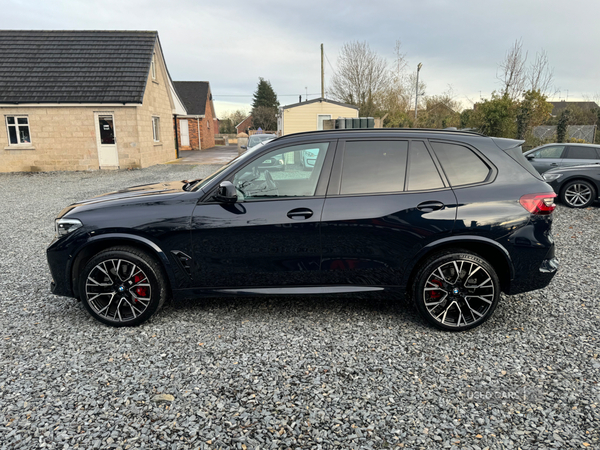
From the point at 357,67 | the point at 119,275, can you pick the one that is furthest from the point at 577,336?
the point at 357,67

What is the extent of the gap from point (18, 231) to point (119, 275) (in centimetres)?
550

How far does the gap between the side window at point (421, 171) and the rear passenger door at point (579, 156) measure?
9.69m

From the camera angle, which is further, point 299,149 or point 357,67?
point 357,67

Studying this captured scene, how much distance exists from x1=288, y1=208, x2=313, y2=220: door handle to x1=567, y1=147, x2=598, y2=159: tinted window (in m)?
11.0

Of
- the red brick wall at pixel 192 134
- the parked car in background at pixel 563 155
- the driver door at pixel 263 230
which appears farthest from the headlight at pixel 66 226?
the red brick wall at pixel 192 134

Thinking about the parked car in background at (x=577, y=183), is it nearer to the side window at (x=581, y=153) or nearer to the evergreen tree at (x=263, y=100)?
the side window at (x=581, y=153)

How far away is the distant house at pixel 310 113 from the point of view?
85.1 ft

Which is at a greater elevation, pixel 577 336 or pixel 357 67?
pixel 357 67

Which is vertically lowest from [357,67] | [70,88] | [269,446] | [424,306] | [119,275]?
[269,446]

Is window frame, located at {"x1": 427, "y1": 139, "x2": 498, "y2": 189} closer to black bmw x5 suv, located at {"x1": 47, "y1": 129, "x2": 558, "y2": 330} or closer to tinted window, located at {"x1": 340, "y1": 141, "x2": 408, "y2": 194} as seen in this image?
black bmw x5 suv, located at {"x1": 47, "y1": 129, "x2": 558, "y2": 330}

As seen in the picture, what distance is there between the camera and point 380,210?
141 inches

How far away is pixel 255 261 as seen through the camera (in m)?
3.67

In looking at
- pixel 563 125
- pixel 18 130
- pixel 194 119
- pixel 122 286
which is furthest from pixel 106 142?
pixel 563 125

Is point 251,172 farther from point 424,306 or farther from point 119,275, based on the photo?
point 424,306
